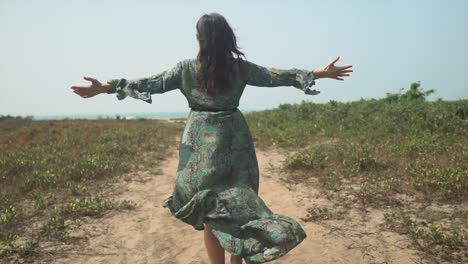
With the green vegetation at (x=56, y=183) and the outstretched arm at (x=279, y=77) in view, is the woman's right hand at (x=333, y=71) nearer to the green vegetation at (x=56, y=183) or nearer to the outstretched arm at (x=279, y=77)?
the outstretched arm at (x=279, y=77)

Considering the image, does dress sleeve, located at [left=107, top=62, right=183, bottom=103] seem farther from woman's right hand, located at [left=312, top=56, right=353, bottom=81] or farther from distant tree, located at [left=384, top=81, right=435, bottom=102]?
distant tree, located at [left=384, top=81, right=435, bottom=102]

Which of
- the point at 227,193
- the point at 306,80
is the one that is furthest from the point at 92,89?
the point at 306,80

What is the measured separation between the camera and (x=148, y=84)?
358 centimetres

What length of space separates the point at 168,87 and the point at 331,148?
767 cm

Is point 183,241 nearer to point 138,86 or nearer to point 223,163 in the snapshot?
point 223,163

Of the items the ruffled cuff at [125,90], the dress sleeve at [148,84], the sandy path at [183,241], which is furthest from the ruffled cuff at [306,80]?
the sandy path at [183,241]

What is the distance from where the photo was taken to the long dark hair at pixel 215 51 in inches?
130

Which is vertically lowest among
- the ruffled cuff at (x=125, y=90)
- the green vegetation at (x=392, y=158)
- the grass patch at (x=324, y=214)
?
the grass patch at (x=324, y=214)

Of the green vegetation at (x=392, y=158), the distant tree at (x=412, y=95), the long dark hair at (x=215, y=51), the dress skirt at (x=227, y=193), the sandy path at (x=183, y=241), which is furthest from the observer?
the distant tree at (x=412, y=95)

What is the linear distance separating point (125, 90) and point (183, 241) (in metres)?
2.79

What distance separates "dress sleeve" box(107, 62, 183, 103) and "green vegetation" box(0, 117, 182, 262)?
112 inches

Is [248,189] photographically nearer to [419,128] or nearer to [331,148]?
[331,148]

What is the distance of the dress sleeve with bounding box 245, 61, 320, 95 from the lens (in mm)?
3566

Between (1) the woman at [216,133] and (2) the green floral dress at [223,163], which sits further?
(1) the woman at [216,133]
